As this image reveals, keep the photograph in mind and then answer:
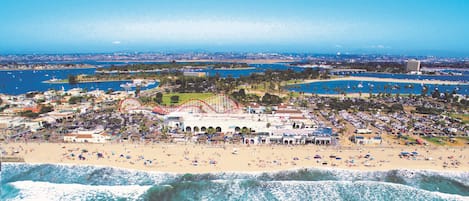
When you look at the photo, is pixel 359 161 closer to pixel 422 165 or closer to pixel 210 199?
pixel 422 165

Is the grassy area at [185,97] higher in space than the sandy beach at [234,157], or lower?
higher

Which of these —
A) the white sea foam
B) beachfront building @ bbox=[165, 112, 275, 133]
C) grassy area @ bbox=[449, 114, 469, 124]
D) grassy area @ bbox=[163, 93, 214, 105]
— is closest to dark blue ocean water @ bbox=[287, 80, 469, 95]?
grassy area @ bbox=[163, 93, 214, 105]

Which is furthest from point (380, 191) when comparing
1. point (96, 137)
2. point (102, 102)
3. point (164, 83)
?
point (164, 83)

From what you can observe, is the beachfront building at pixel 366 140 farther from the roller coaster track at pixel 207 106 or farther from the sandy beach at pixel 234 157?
the roller coaster track at pixel 207 106

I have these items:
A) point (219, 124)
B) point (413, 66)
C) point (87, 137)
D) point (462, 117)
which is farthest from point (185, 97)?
point (413, 66)

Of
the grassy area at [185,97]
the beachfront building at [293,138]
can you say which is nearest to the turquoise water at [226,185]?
the beachfront building at [293,138]

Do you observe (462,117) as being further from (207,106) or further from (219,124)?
(207,106)

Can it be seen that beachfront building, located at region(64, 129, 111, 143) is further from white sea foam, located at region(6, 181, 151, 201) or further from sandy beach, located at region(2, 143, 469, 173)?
white sea foam, located at region(6, 181, 151, 201)

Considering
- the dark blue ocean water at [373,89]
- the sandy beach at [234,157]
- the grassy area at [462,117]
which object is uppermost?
the dark blue ocean water at [373,89]
